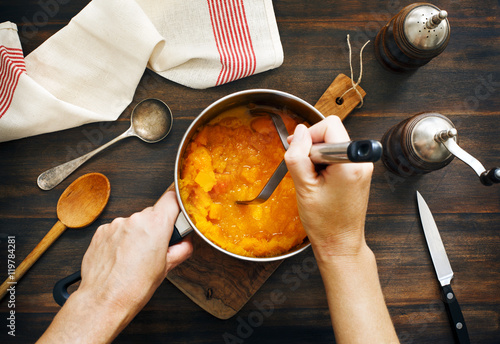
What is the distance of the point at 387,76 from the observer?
131cm

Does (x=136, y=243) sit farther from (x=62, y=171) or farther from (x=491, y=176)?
(x=491, y=176)

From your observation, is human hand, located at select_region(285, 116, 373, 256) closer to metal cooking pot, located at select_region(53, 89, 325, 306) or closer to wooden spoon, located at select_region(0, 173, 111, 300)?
metal cooking pot, located at select_region(53, 89, 325, 306)

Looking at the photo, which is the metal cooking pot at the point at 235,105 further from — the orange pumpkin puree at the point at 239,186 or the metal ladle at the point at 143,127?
the metal ladle at the point at 143,127

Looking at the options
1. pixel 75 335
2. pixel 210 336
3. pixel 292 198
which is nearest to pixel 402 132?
pixel 292 198

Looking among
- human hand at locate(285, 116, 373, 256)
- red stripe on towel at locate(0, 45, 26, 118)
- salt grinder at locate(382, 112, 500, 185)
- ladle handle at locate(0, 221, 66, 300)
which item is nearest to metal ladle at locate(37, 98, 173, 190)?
ladle handle at locate(0, 221, 66, 300)

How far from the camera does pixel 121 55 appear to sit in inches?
48.3

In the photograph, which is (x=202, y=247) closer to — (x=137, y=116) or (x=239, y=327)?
(x=239, y=327)

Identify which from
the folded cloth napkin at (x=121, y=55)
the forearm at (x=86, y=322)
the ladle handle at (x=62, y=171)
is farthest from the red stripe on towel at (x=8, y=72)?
the forearm at (x=86, y=322)

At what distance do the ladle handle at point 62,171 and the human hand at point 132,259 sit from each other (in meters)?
0.35

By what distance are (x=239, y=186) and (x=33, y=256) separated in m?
0.80

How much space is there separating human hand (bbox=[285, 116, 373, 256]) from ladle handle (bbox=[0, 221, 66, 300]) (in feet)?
2.96

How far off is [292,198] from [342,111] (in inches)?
15.5

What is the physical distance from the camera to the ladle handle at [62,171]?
4.01ft

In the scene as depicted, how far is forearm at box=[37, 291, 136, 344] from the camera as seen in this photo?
0.91 metres
